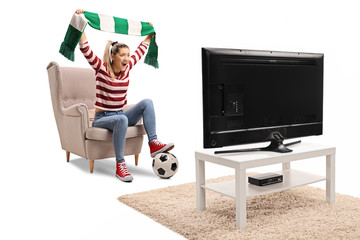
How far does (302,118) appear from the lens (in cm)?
300

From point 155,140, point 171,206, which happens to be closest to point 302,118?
point 171,206

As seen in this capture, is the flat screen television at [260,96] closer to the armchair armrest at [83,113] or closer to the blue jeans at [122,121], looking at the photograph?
the blue jeans at [122,121]

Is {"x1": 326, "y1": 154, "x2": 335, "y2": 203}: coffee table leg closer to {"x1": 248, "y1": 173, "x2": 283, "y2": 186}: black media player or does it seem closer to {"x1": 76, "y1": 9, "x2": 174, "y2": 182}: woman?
{"x1": 248, "y1": 173, "x2": 283, "y2": 186}: black media player

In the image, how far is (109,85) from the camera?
416cm

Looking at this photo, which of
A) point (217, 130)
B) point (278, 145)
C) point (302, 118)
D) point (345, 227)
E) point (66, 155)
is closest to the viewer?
point (345, 227)

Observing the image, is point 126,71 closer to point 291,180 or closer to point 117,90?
point 117,90

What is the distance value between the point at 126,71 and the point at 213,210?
212cm

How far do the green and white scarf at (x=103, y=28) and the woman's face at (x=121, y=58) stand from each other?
8.2 inches

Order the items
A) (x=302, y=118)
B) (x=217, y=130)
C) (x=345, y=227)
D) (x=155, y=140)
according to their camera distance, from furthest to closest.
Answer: (x=155, y=140) < (x=302, y=118) < (x=217, y=130) < (x=345, y=227)

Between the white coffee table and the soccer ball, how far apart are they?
1071 mm

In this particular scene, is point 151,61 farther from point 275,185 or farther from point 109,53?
point 275,185

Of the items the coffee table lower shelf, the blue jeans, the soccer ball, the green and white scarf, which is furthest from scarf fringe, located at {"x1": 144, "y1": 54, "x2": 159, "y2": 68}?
the coffee table lower shelf

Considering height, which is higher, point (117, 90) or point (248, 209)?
point (117, 90)

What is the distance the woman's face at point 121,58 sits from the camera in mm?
4098
